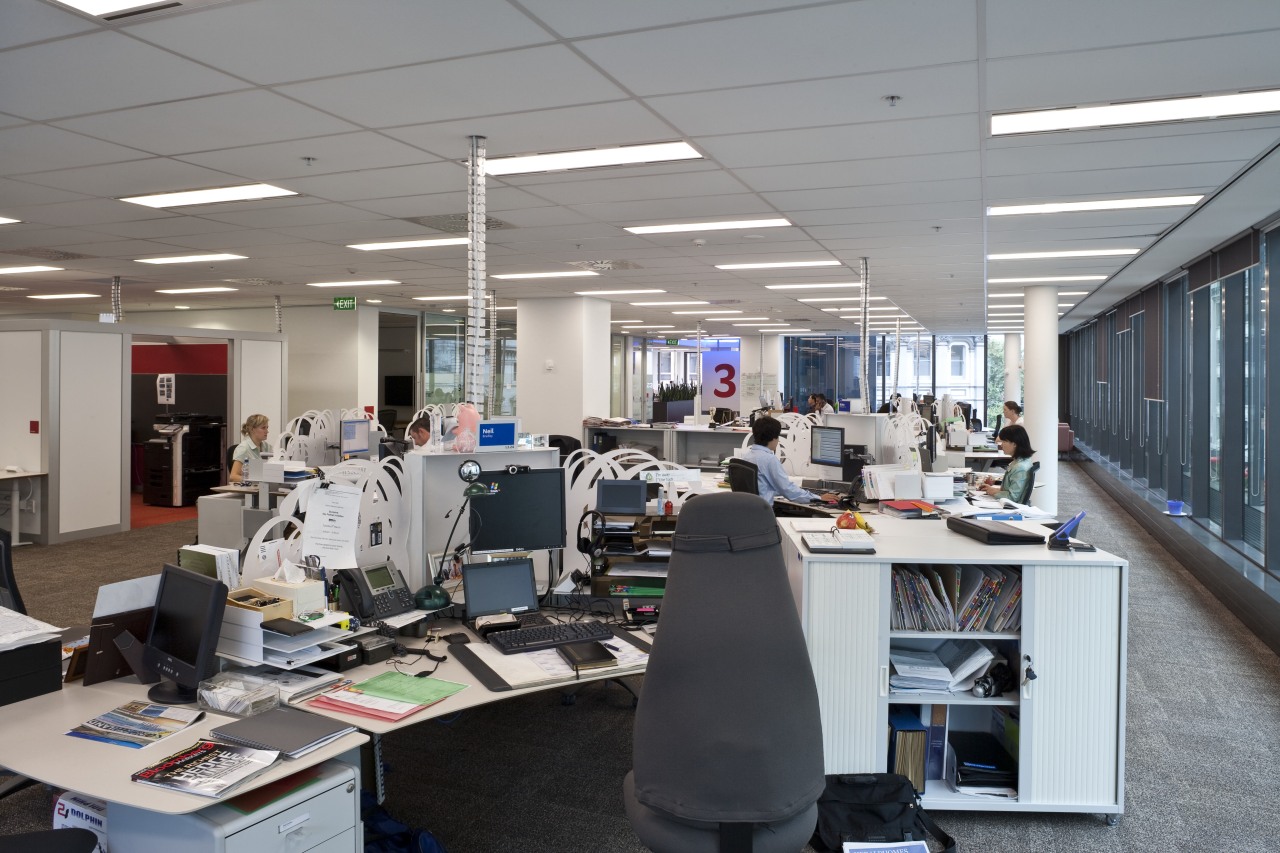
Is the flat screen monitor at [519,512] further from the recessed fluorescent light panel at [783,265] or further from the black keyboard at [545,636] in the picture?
the recessed fluorescent light panel at [783,265]

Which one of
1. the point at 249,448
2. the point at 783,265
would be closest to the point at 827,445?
the point at 783,265

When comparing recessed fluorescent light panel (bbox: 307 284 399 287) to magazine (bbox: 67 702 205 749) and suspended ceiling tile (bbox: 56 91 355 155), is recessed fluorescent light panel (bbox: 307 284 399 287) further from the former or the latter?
magazine (bbox: 67 702 205 749)

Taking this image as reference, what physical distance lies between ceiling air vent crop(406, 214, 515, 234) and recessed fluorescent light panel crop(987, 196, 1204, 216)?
365 centimetres

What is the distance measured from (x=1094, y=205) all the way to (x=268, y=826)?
6.08m

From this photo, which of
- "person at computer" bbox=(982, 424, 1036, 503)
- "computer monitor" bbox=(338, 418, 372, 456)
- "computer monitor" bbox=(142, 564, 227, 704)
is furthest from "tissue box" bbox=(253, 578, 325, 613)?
"computer monitor" bbox=(338, 418, 372, 456)

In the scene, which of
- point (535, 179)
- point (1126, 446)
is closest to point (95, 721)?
point (535, 179)

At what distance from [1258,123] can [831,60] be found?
2.26m

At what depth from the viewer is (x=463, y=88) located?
11.6ft

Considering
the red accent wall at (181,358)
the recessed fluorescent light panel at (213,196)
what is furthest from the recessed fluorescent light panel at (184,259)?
the red accent wall at (181,358)

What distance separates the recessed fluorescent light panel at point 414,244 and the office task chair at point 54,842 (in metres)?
5.89

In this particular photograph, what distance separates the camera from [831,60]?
3191mm

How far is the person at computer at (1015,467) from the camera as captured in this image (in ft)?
21.3

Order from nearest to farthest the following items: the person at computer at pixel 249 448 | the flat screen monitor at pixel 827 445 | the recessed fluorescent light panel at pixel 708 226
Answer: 1. the recessed fluorescent light panel at pixel 708 226
2. the flat screen monitor at pixel 827 445
3. the person at computer at pixel 249 448

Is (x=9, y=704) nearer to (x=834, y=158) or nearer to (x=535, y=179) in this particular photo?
(x=535, y=179)
